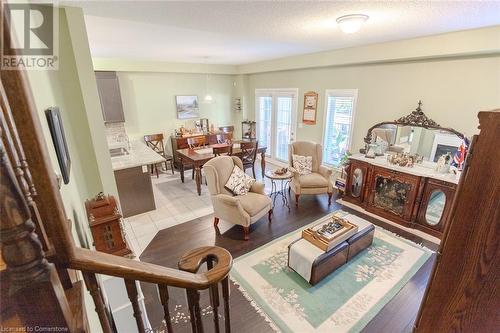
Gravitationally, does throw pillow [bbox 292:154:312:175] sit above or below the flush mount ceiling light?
below

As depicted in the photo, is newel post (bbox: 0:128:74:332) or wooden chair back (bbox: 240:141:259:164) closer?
newel post (bbox: 0:128:74:332)

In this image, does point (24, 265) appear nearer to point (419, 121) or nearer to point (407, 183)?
point (407, 183)

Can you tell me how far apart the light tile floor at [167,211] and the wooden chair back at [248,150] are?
2.34 ft

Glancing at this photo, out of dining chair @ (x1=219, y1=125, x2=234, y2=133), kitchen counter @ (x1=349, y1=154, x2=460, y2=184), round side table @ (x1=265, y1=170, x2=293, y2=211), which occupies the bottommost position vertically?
round side table @ (x1=265, y1=170, x2=293, y2=211)

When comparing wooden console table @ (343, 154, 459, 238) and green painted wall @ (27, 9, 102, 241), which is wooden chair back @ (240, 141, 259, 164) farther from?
green painted wall @ (27, 9, 102, 241)

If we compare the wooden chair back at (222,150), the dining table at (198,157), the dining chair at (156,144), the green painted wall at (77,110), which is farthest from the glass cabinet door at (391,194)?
the dining chair at (156,144)

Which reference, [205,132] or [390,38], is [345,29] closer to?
[390,38]

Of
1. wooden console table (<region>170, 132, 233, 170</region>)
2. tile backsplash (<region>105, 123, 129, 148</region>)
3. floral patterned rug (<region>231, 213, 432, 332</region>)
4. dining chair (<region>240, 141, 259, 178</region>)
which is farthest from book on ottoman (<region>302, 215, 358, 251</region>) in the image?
tile backsplash (<region>105, 123, 129, 148</region>)

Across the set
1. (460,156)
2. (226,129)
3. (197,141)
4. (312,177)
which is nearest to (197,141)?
(197,141)

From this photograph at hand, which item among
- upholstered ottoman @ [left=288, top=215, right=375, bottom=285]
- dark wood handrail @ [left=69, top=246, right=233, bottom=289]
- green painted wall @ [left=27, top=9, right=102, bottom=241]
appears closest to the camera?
dark wood handrail @ [left=69, top=246, right=233, bottom=289]

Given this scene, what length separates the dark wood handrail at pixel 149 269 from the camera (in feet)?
2.30

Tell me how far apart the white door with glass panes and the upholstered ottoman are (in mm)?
3483

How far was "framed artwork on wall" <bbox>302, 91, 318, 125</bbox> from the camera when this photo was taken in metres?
5.02

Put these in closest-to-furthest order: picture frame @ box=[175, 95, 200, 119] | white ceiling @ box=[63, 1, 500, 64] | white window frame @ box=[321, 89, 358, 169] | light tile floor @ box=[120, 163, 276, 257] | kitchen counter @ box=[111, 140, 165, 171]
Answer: white ceiling @ box=[63, 1, 500, 64] < light tile floor @ box=[120, 163, 276, 257] < kitchen counter @ box=[111, 140, 165, 171] < white window frame @ box=[321, 89, 358, 169] < picture frame @ box=[175, 95, 200, 119]
